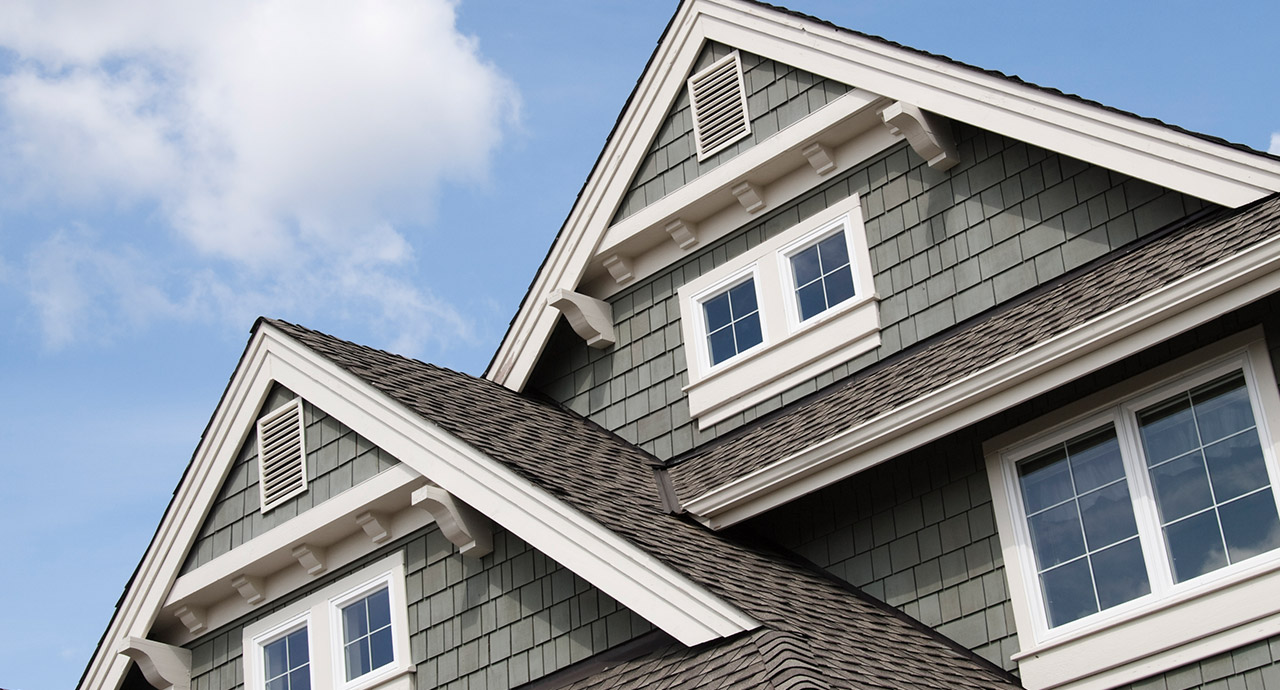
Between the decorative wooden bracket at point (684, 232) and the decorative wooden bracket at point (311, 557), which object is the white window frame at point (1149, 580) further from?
the decorative wooden bracket at point (311, 557)

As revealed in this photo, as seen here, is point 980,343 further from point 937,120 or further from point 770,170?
point 770,170

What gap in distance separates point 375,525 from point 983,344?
507cm

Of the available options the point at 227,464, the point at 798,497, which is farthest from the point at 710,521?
the point at 227,464

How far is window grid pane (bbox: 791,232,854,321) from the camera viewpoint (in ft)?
41.8

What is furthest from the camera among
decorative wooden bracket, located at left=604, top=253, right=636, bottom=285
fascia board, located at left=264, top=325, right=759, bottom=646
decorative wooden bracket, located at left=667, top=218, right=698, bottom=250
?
decorative wooden bracket, located at left=604, top=253, right=636, bottom=285

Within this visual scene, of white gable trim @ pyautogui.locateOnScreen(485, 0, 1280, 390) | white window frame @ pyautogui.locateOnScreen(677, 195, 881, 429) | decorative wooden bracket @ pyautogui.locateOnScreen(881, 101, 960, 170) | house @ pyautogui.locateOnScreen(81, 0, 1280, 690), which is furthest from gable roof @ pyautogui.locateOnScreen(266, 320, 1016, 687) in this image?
decorative wooden bracket @ pyautogui.locateOnScreen(881, 101, 960, 170)

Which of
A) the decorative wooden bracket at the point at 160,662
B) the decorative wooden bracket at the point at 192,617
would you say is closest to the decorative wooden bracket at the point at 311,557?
the decorative wooden bracket at the point at 192,617

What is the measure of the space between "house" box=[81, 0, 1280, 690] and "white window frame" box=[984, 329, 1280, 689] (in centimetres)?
2

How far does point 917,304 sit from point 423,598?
14.9 ft

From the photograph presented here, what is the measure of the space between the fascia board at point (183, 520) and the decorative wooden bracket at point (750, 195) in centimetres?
440

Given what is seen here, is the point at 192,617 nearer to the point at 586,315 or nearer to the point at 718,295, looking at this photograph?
the point at 586,315

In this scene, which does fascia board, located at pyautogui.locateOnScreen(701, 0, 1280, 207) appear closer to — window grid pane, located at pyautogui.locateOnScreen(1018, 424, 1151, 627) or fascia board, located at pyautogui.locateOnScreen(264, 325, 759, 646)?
window grid pane, located at pyautogui.locateOnScreen(1018, 424, 1151, 627)

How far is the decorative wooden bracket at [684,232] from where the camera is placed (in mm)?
13844

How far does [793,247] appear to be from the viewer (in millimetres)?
13086
